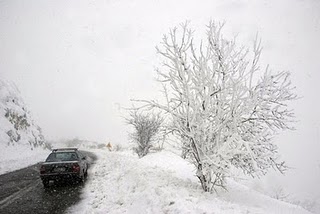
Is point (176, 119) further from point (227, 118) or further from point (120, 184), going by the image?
point (120, 184)

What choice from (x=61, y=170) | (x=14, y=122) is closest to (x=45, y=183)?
(x=61, y=170)

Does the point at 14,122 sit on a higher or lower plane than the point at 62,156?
lower

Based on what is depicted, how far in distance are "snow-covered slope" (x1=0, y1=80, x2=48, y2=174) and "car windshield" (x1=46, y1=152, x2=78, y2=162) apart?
1136 cm

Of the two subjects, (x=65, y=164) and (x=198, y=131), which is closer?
(x=198, y=131)

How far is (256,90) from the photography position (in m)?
9.15

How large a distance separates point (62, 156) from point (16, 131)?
20958 millimetres

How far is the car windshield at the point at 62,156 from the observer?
13.0m

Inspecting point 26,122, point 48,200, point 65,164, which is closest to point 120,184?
point 65,164

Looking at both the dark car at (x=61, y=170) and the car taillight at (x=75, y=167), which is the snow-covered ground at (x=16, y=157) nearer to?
the dark car at (x=61, y=170)

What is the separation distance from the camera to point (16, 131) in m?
31.3

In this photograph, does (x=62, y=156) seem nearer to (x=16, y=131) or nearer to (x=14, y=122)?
(x=16, y=131)

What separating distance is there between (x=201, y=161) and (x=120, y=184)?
4368 millimetres

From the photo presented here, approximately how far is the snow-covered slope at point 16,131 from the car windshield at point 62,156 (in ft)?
37.3

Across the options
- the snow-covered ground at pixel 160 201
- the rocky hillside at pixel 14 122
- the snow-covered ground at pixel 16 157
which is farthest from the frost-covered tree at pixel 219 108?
the rocky hillside at pixel 14 122
